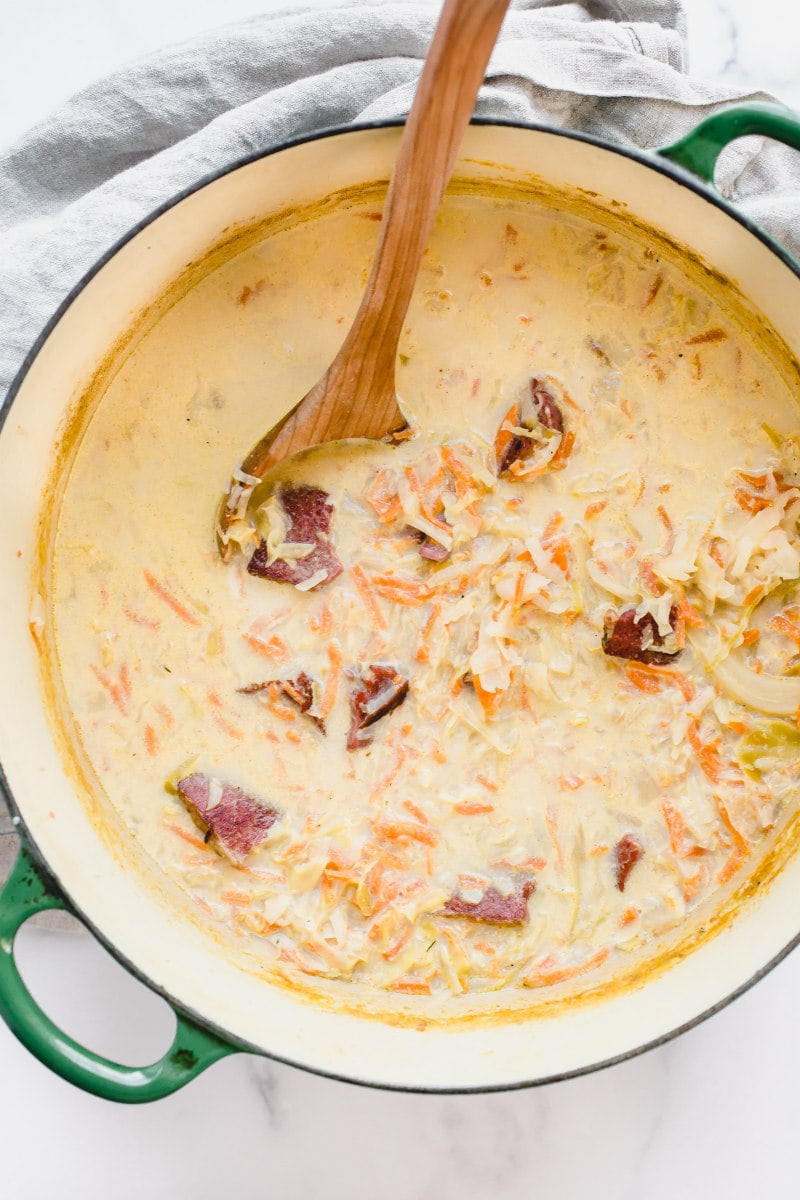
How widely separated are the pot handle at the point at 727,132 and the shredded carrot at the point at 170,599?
1028 millimetres

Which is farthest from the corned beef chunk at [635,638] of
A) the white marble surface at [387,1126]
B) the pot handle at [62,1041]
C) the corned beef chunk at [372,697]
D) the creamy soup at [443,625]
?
the pot handle at [62,1041]

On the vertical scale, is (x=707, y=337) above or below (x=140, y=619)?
above

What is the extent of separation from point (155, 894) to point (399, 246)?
1.13 metres

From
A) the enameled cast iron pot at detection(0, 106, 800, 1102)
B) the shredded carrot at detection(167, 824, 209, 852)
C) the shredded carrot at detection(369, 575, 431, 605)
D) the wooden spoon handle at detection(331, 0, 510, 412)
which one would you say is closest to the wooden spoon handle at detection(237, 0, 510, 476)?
the wooden spoon handle at detection(331, 0, 510, 412)

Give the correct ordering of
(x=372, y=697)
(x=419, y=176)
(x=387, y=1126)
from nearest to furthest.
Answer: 1. (x=419, y=176)
2. (x=372, y=697)
3. (x=387, y=1126)

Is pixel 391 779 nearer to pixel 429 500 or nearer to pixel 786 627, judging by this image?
pixel 429 500

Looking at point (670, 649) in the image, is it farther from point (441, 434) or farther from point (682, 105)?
point (682, 105)

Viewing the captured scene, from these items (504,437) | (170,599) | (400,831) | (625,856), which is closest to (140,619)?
(170,599)

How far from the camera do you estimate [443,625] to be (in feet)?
5.95

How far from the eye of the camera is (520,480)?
71.4 inches

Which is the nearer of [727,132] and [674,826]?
[727,132]

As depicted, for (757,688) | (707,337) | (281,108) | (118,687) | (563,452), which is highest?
(281,108)

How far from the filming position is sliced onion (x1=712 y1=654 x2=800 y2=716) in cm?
183

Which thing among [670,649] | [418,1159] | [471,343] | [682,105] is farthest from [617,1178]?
[682,105]
